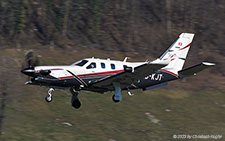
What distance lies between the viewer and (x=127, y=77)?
26.3 metres

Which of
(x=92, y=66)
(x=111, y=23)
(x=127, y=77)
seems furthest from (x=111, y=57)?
(x=127, y=77)

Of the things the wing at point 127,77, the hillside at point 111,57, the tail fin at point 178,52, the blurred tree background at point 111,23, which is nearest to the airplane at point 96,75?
the wing at point 127,77

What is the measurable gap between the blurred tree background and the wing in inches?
1922

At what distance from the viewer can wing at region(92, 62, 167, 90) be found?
79.6 ft

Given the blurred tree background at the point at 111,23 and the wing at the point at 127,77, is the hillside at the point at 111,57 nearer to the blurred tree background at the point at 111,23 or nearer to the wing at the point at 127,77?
the blurred tree background at the point at 111,23

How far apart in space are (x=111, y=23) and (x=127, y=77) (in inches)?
2317

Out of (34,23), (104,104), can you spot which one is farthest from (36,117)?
(34,23)

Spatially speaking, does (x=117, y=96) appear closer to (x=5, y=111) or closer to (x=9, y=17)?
(x=5, y=111)

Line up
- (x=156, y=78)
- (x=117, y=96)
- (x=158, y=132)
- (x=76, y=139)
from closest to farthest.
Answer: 1. (x=117, y=96)
2. (x=156, y=78)
3. (x=76, y=139)
4. (x=158, y=132)

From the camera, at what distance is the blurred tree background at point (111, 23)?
77688mm

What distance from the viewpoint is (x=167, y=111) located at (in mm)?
65062

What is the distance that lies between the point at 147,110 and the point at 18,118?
21636 mm

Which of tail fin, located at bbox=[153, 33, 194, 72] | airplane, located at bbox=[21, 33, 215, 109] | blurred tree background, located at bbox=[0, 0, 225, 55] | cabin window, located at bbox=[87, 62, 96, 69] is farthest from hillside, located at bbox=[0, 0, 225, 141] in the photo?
cabin window, located at bbox=[87, 62, 96, 69]

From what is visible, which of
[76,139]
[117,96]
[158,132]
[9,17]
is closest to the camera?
[117,96]
